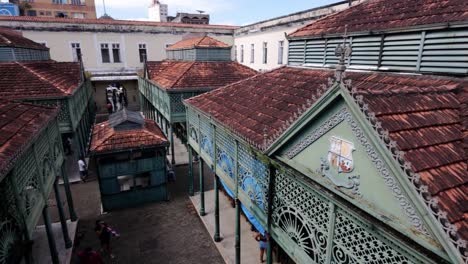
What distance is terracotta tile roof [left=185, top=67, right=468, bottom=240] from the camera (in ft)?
10.00

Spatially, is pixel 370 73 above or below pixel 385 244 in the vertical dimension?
above

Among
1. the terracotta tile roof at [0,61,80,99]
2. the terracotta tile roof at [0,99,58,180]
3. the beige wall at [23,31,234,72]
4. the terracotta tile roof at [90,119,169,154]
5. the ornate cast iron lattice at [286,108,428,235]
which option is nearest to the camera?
the ornate cast iron lattice at [286,108,428,235]

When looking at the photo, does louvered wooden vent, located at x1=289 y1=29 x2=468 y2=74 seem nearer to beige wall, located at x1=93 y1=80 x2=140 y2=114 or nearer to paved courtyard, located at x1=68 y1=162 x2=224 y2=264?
paved courtyard, located at x1=68 y1=162 x2=224 y2=264

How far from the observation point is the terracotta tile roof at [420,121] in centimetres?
305

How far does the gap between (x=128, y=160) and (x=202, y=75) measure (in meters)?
7.42

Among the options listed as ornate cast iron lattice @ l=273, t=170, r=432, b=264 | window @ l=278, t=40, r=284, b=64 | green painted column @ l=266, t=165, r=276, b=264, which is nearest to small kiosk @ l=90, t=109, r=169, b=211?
green painted column @ l=266, t=165, r=276, b=264

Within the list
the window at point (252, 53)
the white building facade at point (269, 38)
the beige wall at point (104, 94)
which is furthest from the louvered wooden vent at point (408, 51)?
the beige wall at point (104, 94)

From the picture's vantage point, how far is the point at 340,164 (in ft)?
12.4

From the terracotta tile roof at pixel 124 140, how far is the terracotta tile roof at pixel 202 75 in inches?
162

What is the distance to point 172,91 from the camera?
48.8 feet

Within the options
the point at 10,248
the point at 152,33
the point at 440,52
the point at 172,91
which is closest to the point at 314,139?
the point at 440,52

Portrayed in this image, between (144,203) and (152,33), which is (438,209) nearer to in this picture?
(144,203)

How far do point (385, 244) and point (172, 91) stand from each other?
13.1 m

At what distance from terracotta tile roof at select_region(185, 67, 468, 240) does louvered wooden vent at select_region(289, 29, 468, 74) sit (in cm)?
29
